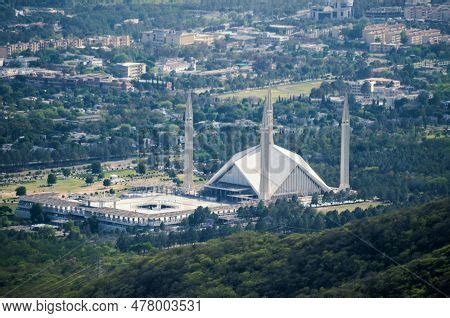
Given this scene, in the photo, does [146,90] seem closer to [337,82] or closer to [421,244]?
[337,82]

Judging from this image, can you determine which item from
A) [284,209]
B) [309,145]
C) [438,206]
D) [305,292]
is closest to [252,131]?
[309,145]

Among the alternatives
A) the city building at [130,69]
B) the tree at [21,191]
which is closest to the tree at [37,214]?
the tree at [21,191]

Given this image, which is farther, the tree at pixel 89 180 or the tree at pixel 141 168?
the tree at pixel 141 168

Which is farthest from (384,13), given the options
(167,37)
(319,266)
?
(319,266)

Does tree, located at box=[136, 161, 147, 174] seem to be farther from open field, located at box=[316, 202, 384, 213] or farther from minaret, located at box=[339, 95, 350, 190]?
open field, located at box=[316, 202, 384, 213]

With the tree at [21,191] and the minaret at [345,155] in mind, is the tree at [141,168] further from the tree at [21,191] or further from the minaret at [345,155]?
the minaret at [345,155]

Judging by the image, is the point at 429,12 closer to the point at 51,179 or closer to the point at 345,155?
the point at 345,155

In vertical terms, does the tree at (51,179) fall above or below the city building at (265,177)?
below
